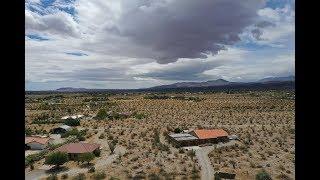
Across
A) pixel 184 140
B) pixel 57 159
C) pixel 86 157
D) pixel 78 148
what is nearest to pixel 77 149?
pixel 78 148

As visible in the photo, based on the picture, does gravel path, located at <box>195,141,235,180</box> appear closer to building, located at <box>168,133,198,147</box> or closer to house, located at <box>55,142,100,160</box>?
building, located at <box>168,133,198,147</box>

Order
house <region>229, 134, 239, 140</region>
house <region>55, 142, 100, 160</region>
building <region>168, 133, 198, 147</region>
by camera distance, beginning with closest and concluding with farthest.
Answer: house <region>55, 142, 100, 160</region>
building <region>168, 133, 198, 147</region>
house <region>229, 134, 239, 140</region>

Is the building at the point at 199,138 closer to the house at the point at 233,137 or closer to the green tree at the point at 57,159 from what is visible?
the house at the point at 233,137

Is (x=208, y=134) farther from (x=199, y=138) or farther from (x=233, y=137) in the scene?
(x=233, y=137)

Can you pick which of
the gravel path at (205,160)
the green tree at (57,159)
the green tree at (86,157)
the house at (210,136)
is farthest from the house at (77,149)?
the house at (210,136)

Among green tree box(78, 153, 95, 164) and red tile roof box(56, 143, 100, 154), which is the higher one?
red tile roof box(56, 143, 100, 154)

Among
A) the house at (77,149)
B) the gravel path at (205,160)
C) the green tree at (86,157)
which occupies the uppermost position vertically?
the house at (77,149)

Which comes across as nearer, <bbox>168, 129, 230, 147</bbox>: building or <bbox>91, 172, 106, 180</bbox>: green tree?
<bbox>91, 172, 106, 180</bbox>: green tree

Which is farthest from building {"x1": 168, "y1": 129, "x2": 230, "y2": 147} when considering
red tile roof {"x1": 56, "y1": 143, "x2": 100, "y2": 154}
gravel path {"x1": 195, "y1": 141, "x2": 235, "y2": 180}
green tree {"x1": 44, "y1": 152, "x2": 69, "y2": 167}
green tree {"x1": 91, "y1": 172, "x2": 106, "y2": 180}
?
green tree {"x1": 91, "y1": 172, "x2": 106, "y2": 180}
